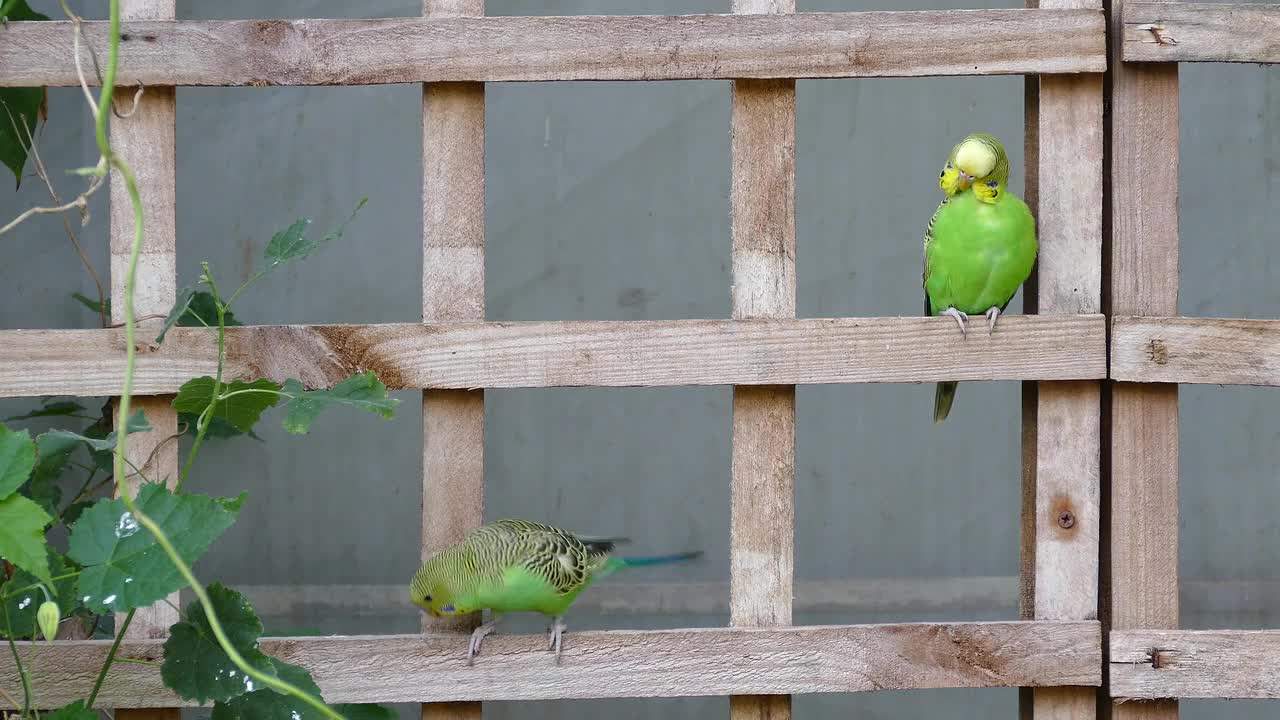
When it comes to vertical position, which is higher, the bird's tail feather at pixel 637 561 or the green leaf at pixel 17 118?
the green leaf at pixel 17 118

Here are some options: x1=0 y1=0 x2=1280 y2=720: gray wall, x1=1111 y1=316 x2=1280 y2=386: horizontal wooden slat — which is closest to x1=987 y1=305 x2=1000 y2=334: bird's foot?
x1=1111 y1=316 x2=1280 y2=386: horizontal wooden slat

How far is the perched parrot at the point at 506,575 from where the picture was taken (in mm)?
1639

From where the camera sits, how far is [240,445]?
3508 millimetres

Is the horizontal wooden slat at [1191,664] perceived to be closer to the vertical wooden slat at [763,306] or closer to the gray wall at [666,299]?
the vertical wooden slat at [763,306]

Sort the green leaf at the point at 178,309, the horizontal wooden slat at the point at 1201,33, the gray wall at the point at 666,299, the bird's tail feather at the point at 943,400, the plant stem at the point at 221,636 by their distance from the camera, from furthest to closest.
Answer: the gray wall at the point at 666,299 → the bird's tail feather at the point at 943,400 → the horizontal wooden slat at the point at 1201,33 → the green leaf at the point at 178,309 → the plant stem at the point at 221,636

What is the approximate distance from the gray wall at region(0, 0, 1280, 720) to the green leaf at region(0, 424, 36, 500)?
7.23 ft

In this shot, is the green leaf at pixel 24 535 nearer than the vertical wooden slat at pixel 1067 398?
Yes

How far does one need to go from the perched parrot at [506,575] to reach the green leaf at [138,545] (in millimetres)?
358

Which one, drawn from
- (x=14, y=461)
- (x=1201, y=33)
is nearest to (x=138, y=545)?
(x=14, y=461)

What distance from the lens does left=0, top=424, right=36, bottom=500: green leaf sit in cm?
126

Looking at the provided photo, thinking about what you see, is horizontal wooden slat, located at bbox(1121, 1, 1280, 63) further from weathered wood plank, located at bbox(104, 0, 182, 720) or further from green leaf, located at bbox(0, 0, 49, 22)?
green leaf, located at bbox(0, 0, 49, 22)

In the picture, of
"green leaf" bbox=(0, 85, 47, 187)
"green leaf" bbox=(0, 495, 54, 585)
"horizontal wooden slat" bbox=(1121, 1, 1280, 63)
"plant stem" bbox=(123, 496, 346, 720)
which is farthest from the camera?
"green leaf" bbox=(0, 85, 47, 187)

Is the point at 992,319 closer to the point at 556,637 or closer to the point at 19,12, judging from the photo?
the point at 556,637

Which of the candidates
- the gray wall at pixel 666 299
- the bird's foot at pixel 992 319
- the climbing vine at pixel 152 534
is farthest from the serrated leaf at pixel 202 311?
the gray wall at pixel 666 299
